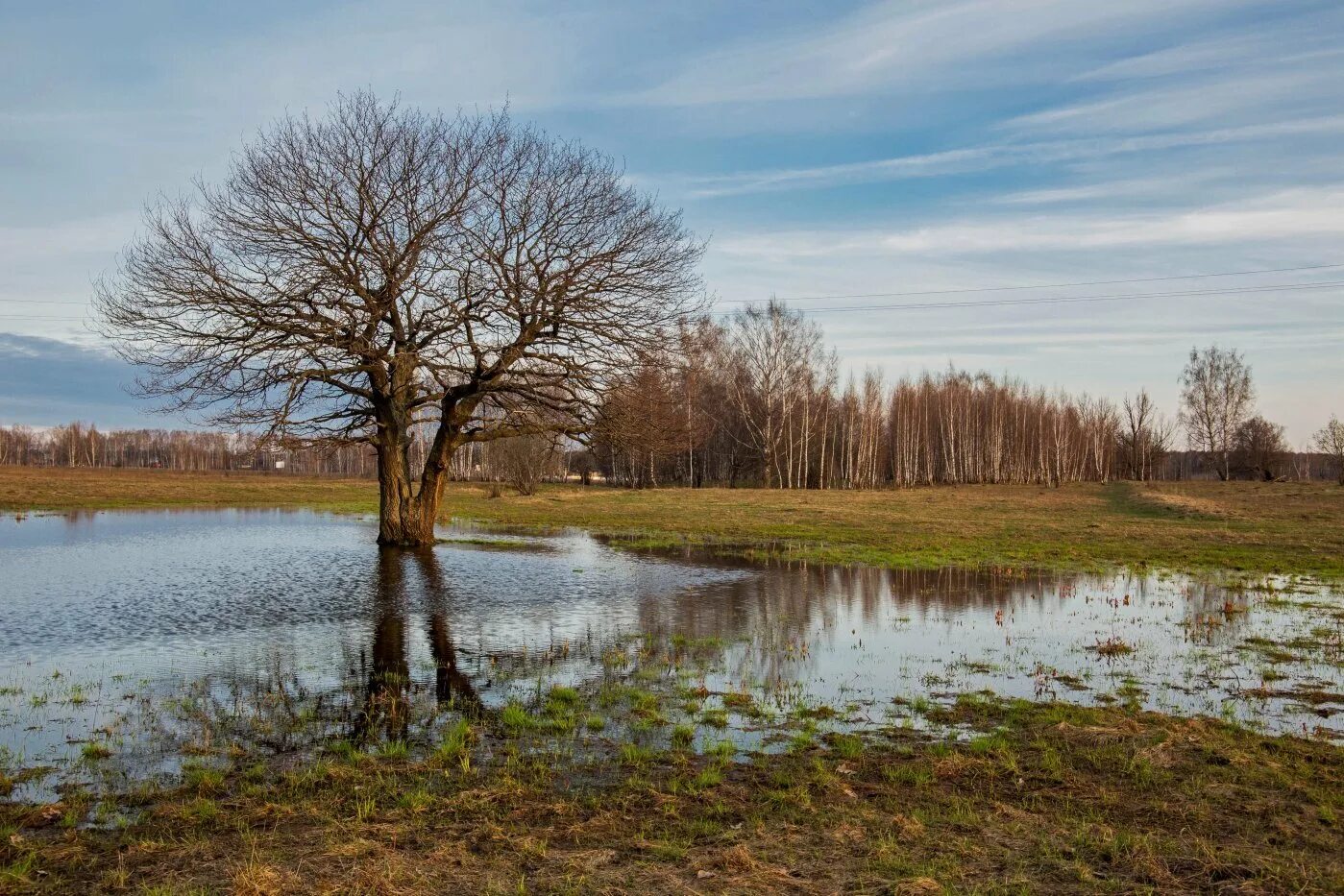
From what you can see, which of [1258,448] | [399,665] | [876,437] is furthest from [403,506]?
[1258,448]

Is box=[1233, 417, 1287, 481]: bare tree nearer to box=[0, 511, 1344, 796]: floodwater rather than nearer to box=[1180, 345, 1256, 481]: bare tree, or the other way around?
box=[1180, 345, 1256, 481]: bare tree

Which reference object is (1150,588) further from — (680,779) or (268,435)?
(268,435)

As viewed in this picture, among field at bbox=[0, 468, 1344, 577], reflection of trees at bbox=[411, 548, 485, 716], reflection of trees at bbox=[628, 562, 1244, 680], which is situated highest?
field at bbox=[0, 468, 1344, 577]

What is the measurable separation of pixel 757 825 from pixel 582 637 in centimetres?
859

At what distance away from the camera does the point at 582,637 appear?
1502cm

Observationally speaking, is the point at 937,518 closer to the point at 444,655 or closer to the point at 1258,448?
the point at 444,655

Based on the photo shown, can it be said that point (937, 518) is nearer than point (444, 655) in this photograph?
No

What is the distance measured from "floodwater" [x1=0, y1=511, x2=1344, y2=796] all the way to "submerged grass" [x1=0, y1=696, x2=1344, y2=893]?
4.86 ft

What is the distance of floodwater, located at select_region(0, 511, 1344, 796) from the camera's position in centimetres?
1059

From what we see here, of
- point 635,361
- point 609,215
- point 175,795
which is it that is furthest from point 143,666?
point 609,215

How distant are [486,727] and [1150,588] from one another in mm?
17992

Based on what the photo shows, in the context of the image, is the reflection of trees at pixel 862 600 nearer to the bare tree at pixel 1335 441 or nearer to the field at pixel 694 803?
the field at pixel 694 803

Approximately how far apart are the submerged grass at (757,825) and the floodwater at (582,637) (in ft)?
4.86

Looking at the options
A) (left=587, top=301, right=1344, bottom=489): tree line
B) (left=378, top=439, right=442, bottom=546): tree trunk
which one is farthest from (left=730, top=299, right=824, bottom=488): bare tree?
(left=378, top=439, right=442, bottom=546): tree trunk
